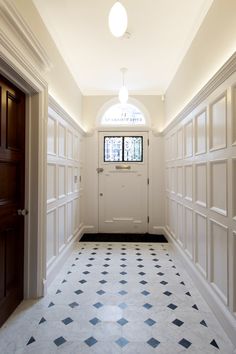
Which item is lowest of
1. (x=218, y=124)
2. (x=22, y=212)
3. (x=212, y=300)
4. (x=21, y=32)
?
(x=212, y=300)

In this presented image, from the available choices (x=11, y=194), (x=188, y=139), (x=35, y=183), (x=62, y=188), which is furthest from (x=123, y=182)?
(x=11, y=194)

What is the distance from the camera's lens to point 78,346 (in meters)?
1.71

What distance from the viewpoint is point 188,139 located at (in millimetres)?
3055

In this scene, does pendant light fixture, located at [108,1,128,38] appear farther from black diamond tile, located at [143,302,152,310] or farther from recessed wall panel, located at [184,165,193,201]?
black diamond tile, located at [143,302,152,310]

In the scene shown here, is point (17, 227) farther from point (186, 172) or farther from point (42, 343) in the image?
point (186, 172)

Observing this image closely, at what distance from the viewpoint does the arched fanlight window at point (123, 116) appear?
495 cm

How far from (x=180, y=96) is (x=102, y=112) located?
6.27 feet

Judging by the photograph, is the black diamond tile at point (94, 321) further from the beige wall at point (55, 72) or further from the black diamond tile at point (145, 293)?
the beige wall at point (55, 72)

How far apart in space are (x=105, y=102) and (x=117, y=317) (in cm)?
408

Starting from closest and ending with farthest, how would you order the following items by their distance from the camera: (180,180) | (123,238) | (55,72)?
(55,72) → (180,180) → (123,238)

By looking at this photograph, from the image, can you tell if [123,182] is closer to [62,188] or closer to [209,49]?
[62,188]

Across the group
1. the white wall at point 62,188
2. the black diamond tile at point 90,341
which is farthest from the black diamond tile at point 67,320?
the white wall at point 62,188

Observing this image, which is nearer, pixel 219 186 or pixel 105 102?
pixel 219 186

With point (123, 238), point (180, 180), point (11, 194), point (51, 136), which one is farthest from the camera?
point (123, 238)
